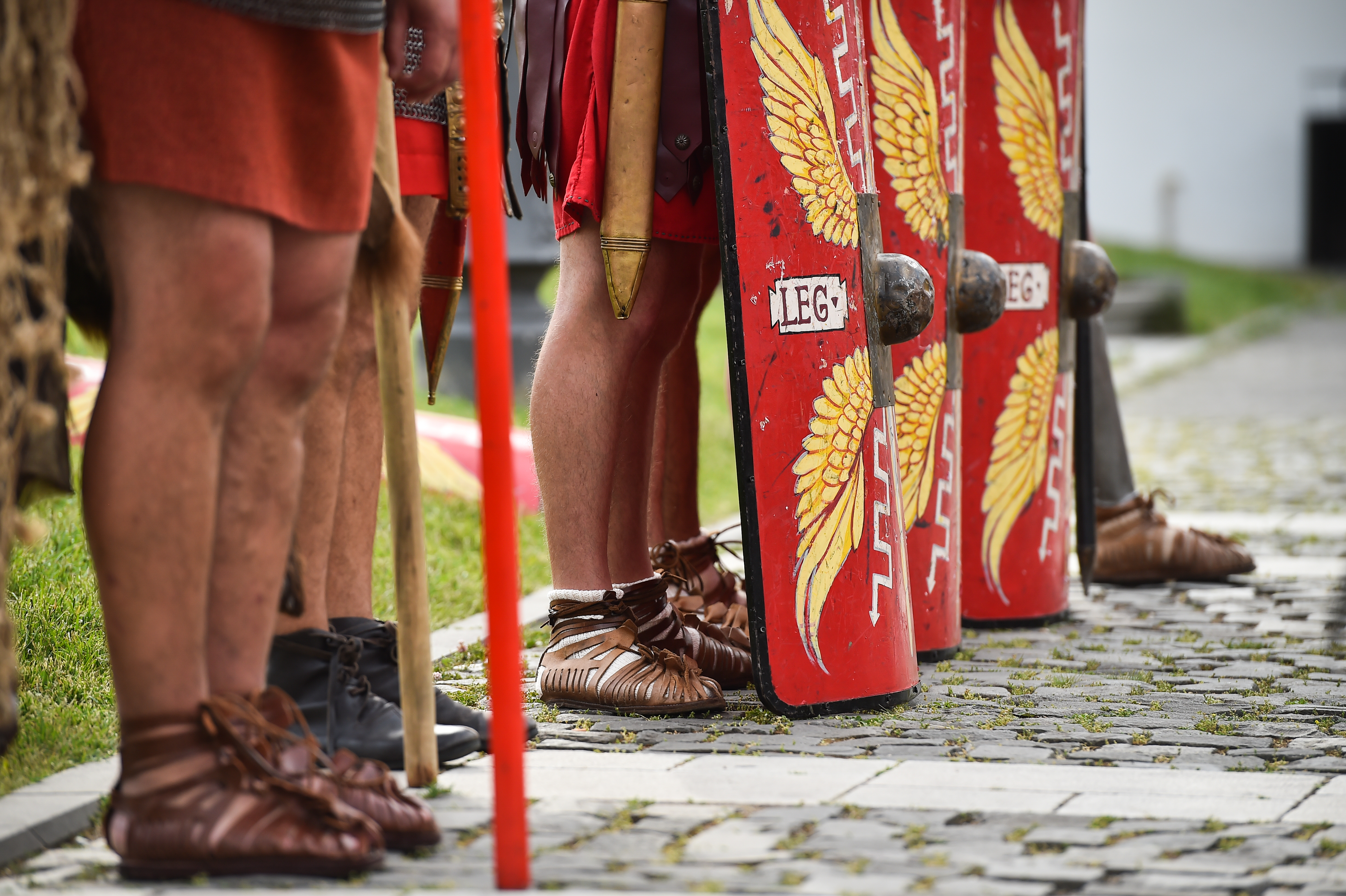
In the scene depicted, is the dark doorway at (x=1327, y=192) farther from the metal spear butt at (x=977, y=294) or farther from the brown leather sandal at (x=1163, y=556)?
the metal spear butt at (x=977, y=294)

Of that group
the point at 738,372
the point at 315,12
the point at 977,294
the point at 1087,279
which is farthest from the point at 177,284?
the point at 1087,279

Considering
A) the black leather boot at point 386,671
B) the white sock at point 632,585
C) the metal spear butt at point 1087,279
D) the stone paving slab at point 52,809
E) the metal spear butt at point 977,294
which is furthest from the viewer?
the metal spear butt at point 1087,279

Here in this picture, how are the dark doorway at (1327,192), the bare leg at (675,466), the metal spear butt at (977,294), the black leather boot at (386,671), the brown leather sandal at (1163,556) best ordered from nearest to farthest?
the black leather boot at (386,671)
the metal spear butt at (977,294)
the bare leg at (675,466)
the brown leather sandal at (1163,556)
the dark doorway at (1327,192)

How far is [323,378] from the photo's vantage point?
2.17 m

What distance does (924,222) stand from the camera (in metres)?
3.40

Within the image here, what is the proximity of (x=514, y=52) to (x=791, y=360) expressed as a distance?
99cm

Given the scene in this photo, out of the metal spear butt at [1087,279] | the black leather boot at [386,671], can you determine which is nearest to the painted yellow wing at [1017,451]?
the metal spear butt at [1087,279]

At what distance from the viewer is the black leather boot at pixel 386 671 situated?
8.63 feet

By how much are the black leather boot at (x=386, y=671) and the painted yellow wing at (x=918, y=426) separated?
1.07 m

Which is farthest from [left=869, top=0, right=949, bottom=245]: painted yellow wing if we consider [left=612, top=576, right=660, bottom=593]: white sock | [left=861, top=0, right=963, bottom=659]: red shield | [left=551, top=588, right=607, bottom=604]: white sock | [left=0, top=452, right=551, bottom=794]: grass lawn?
[left=0, top=452, right=551, bottom=794]: grass lawn

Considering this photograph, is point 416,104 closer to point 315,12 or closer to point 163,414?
point 315,12

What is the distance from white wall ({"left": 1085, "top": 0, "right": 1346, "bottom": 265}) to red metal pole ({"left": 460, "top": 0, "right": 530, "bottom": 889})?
824 inches

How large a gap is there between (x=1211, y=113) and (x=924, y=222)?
74.9 ft

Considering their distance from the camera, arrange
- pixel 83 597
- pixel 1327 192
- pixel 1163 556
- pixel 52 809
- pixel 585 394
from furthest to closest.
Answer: pixel 1327 192 < pixel 1163 556 < pixel 83 597 < pixel 585 394 < pixel 52 809
